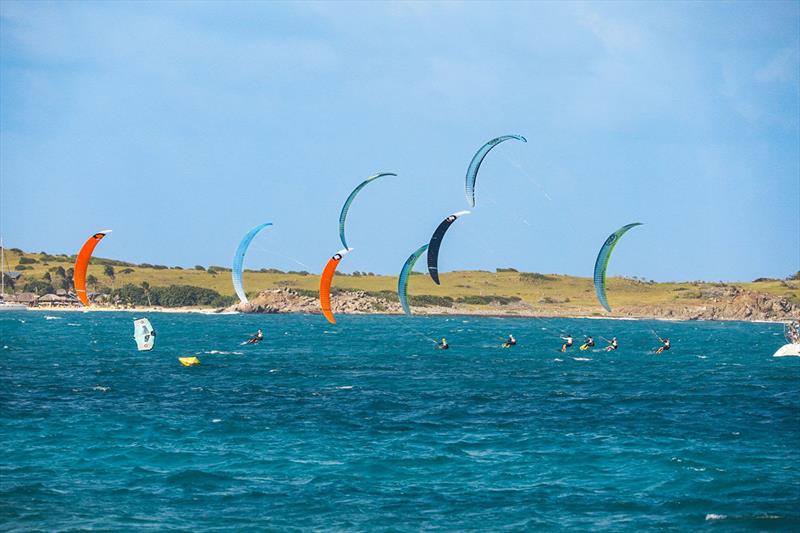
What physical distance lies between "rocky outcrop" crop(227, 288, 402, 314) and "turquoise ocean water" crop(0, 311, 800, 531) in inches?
4806

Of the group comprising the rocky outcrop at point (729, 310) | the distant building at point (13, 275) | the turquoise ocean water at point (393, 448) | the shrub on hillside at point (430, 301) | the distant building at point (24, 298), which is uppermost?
the distant building at point (13, 275)

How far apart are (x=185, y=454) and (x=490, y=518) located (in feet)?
37.8

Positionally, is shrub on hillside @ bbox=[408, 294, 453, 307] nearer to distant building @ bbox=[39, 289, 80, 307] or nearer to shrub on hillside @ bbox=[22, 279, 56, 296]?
distant building @ bbox=[39, 289, 80, 307]

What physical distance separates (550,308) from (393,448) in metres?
155

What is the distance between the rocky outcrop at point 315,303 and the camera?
185750mm

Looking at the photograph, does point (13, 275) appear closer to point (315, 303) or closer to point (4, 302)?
point (4, 302)

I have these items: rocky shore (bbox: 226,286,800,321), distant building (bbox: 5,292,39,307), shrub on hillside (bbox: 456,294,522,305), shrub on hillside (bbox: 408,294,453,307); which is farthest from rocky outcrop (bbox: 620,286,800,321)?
distant building (bbox: 5,292,39,307)

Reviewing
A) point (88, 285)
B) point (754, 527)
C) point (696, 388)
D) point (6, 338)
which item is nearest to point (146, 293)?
point (88, 285)

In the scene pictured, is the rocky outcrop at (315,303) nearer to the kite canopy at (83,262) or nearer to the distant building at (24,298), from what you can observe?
the distant building at (24,298)

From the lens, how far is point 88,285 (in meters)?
190

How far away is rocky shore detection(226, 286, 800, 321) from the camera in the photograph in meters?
180

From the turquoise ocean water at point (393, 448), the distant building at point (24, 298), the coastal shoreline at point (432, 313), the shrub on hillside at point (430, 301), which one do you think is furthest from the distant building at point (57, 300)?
the turquoise ocean water at point (393, 448)

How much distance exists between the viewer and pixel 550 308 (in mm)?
184750

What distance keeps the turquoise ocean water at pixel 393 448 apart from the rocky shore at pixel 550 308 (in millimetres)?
117504
